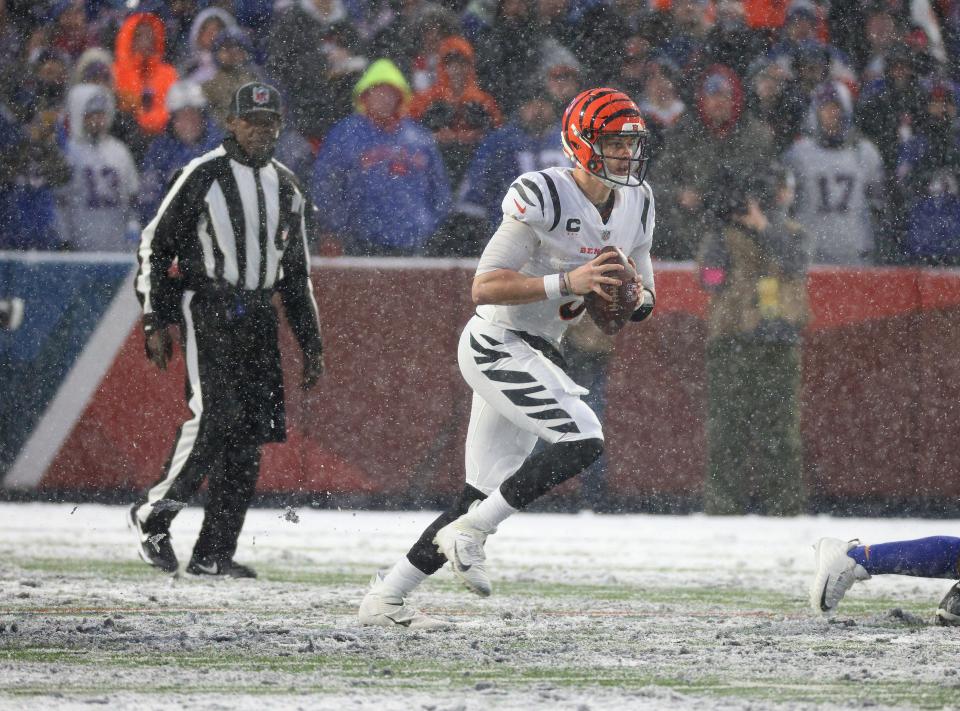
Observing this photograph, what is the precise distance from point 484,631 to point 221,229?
250 centimetres

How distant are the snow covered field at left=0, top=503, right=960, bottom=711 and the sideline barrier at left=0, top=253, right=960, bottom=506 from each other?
0.84 m

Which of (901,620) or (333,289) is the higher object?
(333,289)

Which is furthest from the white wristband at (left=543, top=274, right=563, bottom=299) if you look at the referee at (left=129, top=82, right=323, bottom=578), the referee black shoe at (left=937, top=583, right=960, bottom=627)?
the referee at (left=129, top=82, right=323, bottom=578)

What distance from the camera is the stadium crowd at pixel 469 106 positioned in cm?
1048

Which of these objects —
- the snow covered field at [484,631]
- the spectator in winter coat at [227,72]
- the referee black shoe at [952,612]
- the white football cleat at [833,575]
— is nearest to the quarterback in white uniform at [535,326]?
the snow covered field at [484,631]

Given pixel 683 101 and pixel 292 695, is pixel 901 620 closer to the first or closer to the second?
pixel 292 695

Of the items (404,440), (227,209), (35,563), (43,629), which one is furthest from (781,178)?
(43,629)

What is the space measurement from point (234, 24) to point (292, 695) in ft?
27.3

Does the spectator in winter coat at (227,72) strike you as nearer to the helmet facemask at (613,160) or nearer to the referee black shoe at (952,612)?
the helmet facemask at (613,160)

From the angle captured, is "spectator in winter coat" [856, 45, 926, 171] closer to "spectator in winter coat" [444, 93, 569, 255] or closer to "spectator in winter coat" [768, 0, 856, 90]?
"spectator in winter coat" [768, 0, 856, 90]

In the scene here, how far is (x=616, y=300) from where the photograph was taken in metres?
5.64

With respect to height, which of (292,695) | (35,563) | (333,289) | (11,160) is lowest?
(35,563)

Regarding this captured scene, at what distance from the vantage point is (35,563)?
305 inches

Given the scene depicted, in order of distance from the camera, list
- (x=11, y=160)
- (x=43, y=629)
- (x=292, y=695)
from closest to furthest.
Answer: (x=292, y=695) < (x=43, y=629) < (x=11, y=160)
